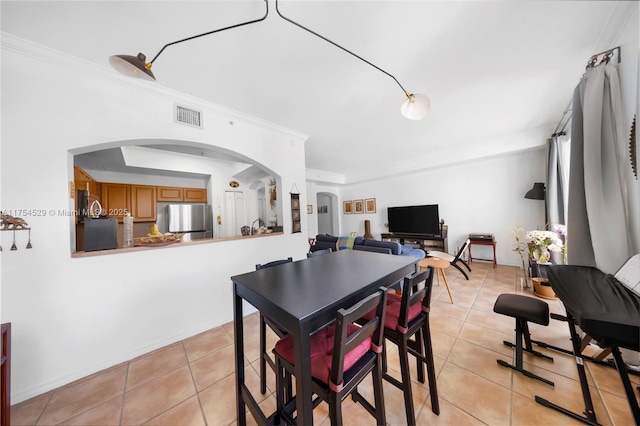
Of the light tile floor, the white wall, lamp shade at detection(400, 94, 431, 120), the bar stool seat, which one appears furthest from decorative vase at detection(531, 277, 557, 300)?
the white wall

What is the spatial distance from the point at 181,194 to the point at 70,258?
125 inches

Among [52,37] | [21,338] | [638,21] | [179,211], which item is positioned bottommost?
[21,338]

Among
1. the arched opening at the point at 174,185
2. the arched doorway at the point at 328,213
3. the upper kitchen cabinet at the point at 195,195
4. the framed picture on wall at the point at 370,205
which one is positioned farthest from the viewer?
the arched doorway at the point at 328,213

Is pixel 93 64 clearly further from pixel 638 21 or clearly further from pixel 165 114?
pixel 638 21

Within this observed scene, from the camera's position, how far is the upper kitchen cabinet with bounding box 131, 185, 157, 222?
401 cm

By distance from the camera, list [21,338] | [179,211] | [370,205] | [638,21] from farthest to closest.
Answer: [370,205] < [179,211] < [21,338] < [638,21]

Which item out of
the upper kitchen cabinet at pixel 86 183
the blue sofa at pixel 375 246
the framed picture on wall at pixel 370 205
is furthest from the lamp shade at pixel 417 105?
the framed picture on wall at pixel 370 205

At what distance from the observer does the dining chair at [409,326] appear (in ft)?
3.57

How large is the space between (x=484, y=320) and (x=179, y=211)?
5.36m

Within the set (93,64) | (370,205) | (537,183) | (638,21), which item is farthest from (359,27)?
(370,205)

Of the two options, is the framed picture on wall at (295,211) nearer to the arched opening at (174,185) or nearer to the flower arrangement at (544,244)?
the arched opening at (174,185)

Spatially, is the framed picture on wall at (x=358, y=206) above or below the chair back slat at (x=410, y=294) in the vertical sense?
above

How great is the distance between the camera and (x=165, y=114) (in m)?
2.05

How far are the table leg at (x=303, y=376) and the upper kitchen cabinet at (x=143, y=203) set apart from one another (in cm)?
486
